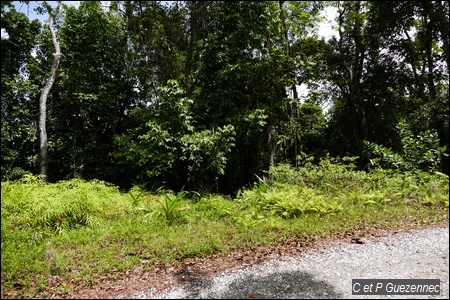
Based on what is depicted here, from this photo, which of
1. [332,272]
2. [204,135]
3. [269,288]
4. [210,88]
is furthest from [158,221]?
[210,88]

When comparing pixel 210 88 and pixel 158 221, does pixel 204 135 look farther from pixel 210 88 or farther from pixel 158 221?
pixel 158 221

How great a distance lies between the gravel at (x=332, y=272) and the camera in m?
3.53

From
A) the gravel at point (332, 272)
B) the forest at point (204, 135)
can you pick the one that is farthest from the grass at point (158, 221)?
the gravel at point (332, 272)

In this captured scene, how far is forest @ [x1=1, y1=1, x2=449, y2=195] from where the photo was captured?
9703 mm

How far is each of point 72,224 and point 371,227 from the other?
6102 millimetres

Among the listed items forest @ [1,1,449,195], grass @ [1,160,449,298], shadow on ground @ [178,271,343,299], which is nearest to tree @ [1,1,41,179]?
forest @ [1,1,449,195]

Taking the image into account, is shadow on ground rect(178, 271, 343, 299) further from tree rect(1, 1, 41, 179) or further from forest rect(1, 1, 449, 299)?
tree rect(1, 1, 41, 179)

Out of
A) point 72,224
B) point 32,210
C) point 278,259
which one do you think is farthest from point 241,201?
point 32,210

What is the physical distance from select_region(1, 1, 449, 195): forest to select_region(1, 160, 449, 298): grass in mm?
2294

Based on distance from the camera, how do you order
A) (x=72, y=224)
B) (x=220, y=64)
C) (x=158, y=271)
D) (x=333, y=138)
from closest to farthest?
(x=158, y=271) → (x=72, y=224) → (x=220, y=64) → (x=333, y=138)

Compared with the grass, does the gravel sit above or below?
below

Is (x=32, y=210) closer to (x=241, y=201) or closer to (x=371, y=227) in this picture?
(x=241, y=201)

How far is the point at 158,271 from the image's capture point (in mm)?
4145

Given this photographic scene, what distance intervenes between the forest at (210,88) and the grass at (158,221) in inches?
90.3
